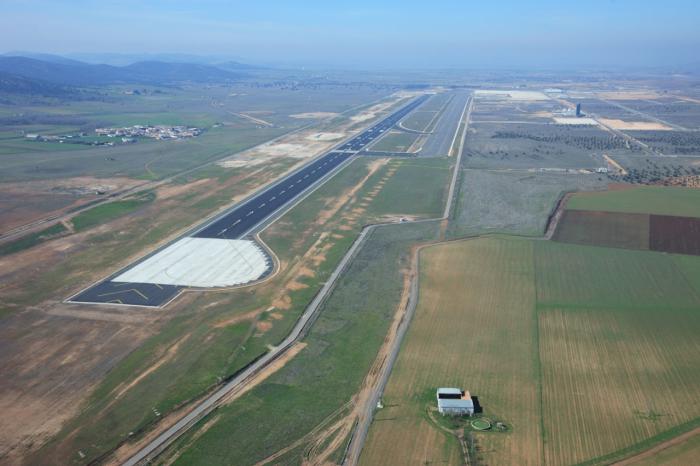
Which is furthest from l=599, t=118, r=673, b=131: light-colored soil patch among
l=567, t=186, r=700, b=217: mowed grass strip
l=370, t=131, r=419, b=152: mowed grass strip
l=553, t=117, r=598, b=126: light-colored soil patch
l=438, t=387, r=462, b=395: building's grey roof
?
l=438, t=387, r=462, b=395: building's grey roof

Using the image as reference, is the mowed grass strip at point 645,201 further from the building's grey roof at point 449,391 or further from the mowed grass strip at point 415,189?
the building's grey roof at point 449,391

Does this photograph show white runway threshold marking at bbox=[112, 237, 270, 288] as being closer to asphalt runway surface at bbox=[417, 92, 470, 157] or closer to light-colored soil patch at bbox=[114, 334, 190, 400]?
light-colored soil patch at bbox=[114, 334, 190, 400]

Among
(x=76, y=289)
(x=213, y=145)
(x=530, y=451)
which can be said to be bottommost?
(x=530, y=451)

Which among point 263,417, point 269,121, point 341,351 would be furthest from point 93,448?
point 269,121

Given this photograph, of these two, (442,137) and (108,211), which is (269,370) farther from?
(442,137)

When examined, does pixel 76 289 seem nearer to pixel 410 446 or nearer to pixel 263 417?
pixel 263 417

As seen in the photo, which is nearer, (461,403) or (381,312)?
(461,403)
